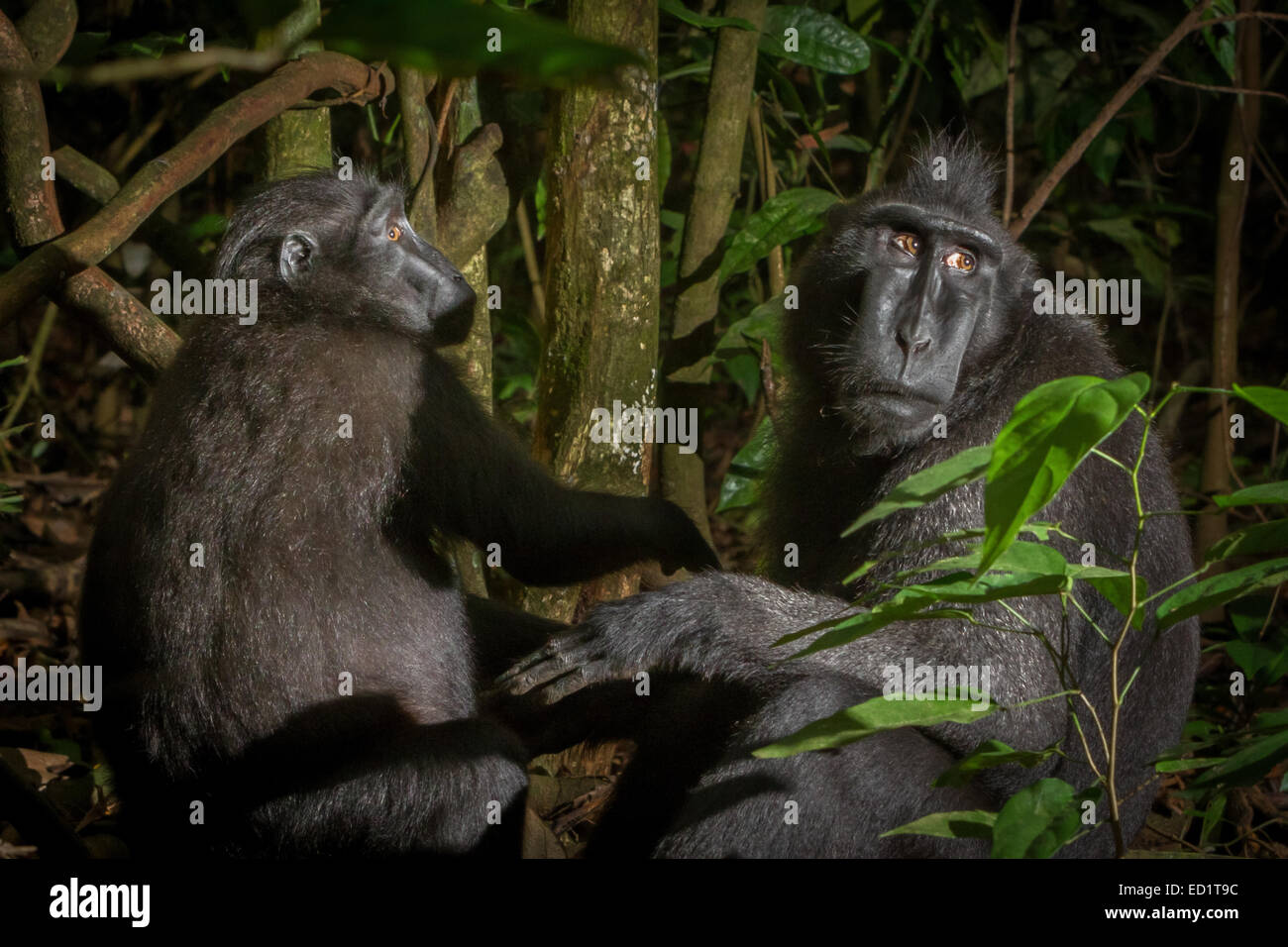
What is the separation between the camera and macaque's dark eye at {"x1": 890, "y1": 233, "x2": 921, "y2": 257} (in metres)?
4.53

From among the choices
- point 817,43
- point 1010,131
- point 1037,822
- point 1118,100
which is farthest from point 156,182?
point 1118,100

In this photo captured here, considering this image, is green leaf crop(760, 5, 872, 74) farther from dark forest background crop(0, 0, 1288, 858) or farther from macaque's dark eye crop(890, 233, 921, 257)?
macaque's dark eye crop(890, 233, 921, 257)

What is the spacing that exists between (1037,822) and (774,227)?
12.8 feet

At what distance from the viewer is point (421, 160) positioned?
5.29 meters

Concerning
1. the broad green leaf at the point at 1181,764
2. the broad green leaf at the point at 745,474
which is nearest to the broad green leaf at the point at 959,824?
the broad green leaf at the point at 1181,764

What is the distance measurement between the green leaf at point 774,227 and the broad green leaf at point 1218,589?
3500 mm

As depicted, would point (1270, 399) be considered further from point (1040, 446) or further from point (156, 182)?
point (156, 182)

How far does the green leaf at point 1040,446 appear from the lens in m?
2.02

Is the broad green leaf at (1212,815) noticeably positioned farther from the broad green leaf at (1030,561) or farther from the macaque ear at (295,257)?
the macaque ear at (295,257)

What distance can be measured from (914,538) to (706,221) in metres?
2.61

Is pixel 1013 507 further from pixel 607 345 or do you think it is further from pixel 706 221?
pixel 706 221

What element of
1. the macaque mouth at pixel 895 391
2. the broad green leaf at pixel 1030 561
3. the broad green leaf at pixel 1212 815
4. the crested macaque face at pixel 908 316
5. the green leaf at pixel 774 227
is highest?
the green leaf at pixel 774 227

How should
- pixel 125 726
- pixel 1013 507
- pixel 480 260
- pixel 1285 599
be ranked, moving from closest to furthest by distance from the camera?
pixel 1013 507
pixel 125 726
pixel 480 260
pixel 1285 599
